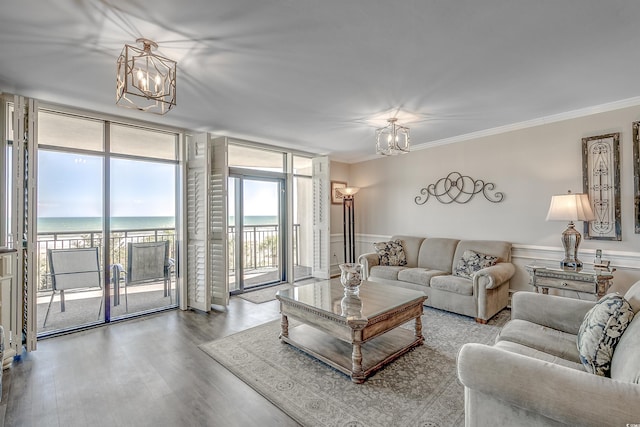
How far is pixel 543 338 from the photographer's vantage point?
198 centimetres

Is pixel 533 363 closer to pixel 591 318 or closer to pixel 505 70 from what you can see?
pixel 591 318

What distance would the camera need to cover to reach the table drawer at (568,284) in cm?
291

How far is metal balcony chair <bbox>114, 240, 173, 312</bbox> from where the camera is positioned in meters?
3.86

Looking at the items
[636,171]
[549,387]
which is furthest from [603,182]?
[549,387]

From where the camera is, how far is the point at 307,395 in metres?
2.12

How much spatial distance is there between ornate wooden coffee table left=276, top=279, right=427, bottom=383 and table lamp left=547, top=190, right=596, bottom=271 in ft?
5.72

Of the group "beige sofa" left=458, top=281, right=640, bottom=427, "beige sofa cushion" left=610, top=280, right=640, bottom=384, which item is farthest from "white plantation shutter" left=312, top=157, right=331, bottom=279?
"beige sofa cushion" left=610, top=280, right=640, bottom=384

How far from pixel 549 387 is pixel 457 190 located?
385cm

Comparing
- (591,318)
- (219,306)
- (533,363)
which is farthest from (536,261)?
(219,306)

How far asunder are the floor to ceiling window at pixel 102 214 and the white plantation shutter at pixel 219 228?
0.62m

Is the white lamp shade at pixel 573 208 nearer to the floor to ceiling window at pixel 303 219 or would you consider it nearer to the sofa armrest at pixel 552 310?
the sofa armrest at pixel 552 310

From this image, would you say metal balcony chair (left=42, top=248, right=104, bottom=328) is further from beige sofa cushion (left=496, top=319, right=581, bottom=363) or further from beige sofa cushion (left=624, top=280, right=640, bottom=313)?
beige sofa cushion (left=624, top=280, right=640, bottom=313)

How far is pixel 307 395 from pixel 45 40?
306 cm

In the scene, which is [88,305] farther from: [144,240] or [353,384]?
[353,384]
